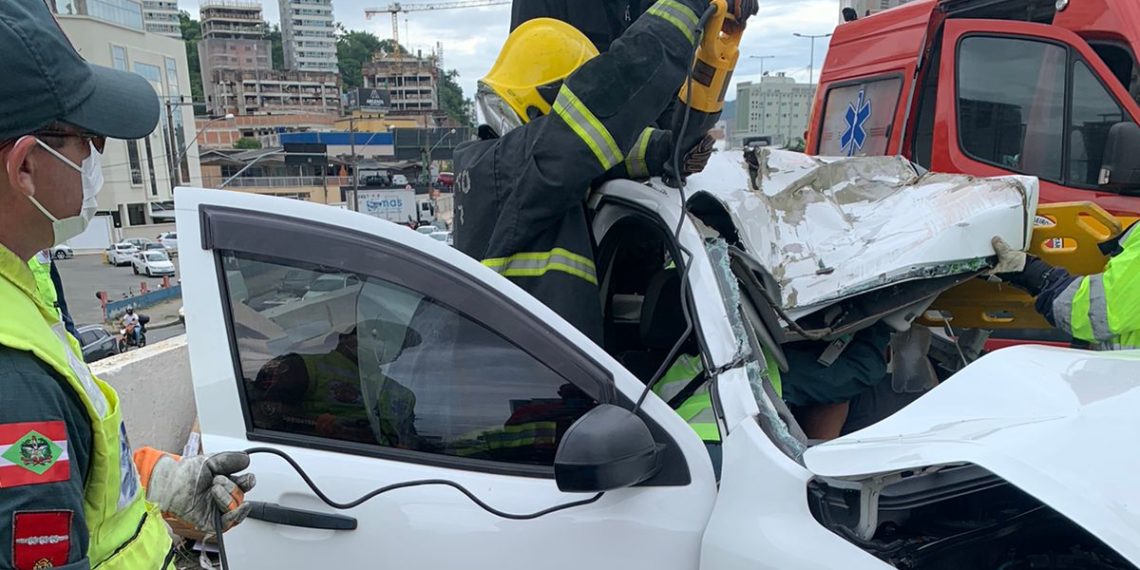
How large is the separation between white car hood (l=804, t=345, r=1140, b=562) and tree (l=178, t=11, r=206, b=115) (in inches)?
3749

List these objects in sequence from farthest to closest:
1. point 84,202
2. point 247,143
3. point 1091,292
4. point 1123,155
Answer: point 247,143 < point 1123,155 < point 1091,292 < point 84,202

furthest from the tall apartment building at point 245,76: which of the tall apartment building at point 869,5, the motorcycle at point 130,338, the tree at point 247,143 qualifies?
the tall apartment building at point 869,5

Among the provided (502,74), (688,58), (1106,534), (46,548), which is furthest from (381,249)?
(1106,534)

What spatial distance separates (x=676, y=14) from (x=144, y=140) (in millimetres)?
53425

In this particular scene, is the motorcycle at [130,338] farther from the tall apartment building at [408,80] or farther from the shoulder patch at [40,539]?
the tall apartment building at [408,80]

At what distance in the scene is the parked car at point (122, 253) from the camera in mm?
38781

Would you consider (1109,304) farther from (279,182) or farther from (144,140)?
(279,182)

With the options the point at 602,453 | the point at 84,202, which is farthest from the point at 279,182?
the point at 602,453

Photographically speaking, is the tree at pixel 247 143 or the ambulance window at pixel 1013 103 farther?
the tree at pixel 247 143

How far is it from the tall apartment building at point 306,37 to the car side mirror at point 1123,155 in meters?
124

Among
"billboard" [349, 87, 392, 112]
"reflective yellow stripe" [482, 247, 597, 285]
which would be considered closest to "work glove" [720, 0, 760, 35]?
"reflective yellow stripe" [482, 247, 597, 285]

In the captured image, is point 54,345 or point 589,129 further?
point 589,129

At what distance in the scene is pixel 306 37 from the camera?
118438mm

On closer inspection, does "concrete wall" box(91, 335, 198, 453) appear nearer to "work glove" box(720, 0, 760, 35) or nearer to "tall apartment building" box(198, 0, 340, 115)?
"work glove" box(720, 0, 760, 35)
